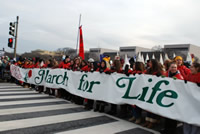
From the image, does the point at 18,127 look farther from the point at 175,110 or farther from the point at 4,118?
the point at 175,110

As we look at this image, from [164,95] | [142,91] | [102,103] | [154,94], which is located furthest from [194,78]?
[102,103]

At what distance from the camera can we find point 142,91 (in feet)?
15.0

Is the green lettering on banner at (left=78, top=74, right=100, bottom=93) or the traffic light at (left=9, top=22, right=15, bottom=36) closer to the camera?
the green lettering on banner at (left=78, top=74, right=100, bottom=93)

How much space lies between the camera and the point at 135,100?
470cm

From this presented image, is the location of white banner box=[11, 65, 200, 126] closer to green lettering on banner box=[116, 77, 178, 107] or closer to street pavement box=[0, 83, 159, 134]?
green lettering on banner box=[116, 77, 178, 107]

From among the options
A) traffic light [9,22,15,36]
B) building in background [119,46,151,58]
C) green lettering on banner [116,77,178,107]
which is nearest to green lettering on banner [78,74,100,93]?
green lettering on banner [116,77,178,107]

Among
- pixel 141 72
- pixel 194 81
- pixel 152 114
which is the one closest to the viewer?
pixel 194 81

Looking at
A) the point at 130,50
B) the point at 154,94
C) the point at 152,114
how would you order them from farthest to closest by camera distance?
1. the point at 130,50
2. the point at 152,114
3. the point at 154,94

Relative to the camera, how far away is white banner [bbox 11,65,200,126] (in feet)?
12.2

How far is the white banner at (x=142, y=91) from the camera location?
371 cm

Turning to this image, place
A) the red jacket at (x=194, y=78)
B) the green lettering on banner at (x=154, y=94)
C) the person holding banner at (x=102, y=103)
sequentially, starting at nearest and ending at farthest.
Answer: the red jacket at (x=194, y=78), the green lettering on banner at (x=154, y=94), the person holding banner at (x=102, y=103)

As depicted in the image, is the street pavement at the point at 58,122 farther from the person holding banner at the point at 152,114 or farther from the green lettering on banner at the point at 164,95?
the green lettering on banner at the point at 164,95

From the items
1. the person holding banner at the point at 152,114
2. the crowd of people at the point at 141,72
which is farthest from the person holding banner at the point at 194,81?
the person holding banner at the point at 152,114

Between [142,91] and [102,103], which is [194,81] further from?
[102,103]
